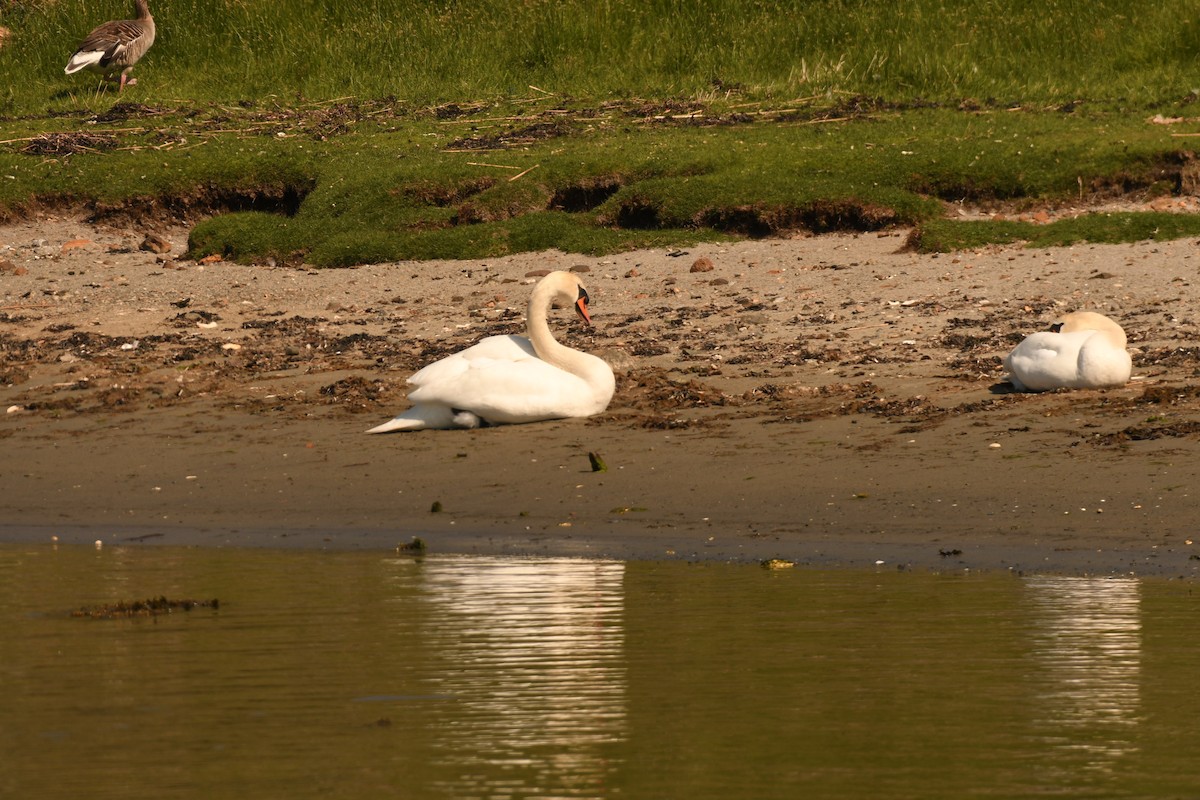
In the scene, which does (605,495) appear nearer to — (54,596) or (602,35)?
(54,596)

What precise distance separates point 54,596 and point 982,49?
46.4 feet

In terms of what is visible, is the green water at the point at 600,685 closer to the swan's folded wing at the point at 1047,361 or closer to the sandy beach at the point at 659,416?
the sandy beach at the point at 659,416

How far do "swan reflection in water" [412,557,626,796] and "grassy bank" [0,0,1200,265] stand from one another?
6813 mm

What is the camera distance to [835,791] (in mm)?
4648

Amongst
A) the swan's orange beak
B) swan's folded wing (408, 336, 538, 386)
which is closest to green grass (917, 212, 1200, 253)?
the swan's orange beak

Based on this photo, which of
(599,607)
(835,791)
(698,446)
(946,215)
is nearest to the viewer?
(835,791)

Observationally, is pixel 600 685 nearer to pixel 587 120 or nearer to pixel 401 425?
pixel 401 425

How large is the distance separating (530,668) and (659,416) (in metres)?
4.46

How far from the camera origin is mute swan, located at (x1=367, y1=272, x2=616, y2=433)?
1023 centimetres

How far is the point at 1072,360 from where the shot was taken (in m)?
9.80

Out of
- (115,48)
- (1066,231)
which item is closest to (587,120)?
(115,48)

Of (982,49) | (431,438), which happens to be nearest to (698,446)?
(431,438)

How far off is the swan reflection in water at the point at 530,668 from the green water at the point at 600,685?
0.5 inches

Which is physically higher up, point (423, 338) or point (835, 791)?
point (423, 338)
